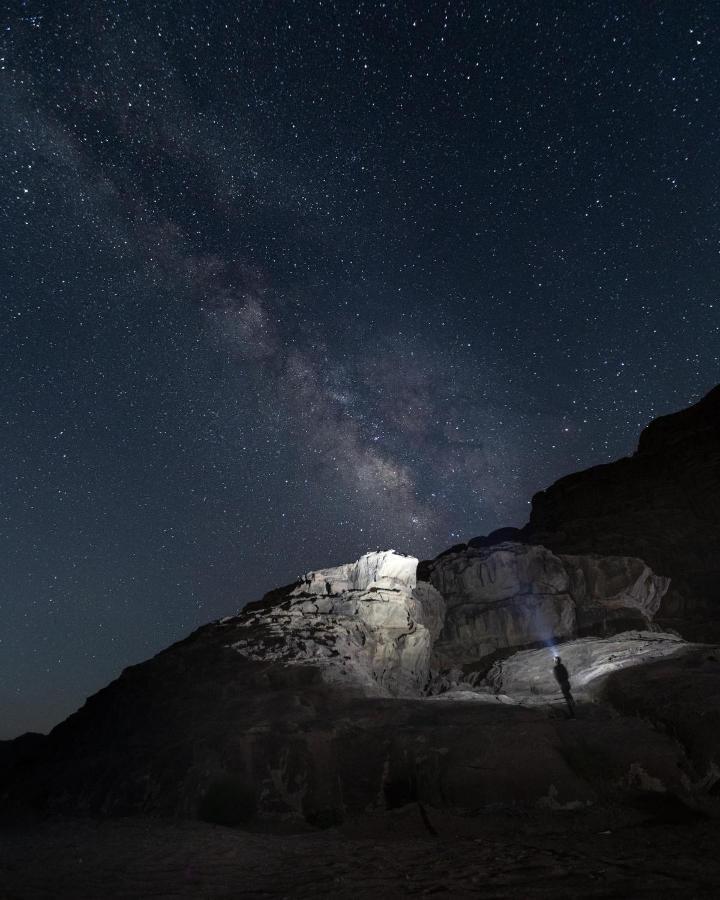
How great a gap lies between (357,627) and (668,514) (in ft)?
133

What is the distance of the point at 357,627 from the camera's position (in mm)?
30469

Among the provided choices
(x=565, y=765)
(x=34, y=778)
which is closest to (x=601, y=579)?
(x=565, y=765)

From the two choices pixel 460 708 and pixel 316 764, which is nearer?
pixel 316 764

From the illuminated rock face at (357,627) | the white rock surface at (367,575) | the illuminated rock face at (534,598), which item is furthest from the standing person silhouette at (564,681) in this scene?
the illuminated rock face at (534,598)

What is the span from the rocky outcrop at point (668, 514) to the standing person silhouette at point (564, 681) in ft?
73.9

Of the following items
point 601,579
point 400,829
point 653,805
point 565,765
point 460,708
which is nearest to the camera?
point 653,805

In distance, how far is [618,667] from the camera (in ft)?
71.1

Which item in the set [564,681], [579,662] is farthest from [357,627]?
[579,662]

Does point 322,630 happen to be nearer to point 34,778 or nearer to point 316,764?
point 316,764

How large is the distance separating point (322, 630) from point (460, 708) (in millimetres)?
11629

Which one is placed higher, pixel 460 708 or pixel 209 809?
pixel 460 708

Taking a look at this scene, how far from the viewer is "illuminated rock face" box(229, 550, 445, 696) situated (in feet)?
85.9

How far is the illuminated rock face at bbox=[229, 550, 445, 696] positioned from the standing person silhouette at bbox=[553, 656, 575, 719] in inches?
326

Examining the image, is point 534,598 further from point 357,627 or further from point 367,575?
point 357,627
